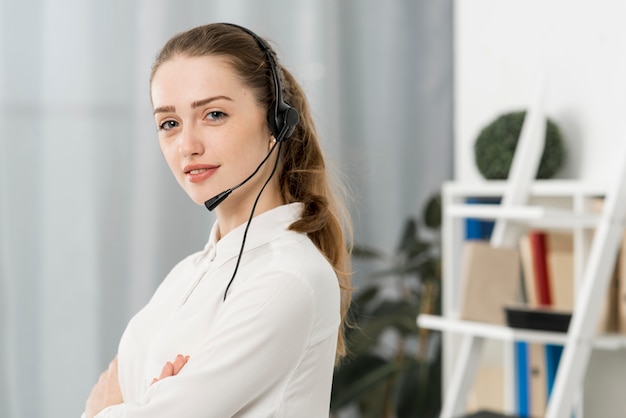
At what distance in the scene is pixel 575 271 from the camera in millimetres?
2053

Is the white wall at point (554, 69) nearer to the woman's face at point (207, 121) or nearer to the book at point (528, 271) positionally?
the book at point (528, 271)

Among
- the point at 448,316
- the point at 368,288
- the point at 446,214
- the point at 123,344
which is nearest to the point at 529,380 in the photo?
the point at 448,316

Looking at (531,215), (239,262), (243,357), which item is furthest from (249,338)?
(531,215)

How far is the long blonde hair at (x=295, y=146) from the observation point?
1.01 metres

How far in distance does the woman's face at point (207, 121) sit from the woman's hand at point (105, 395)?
10.4 inches

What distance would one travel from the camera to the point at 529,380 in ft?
6.97

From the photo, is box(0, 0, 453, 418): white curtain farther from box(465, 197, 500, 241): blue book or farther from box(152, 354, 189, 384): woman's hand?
box(152, 354, 189, 384): woman's hand

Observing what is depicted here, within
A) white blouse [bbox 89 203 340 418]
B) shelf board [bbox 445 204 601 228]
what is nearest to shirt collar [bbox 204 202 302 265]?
white blouse [bbox 89 203 340 418]

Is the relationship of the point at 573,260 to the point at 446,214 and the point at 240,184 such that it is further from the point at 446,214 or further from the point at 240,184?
the point at 240,184

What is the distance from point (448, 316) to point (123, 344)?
4.45 feet

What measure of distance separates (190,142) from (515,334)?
1.26 metres

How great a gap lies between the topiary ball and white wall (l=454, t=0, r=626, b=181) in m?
0.07

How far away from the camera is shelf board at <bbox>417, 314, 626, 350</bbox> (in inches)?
75.3

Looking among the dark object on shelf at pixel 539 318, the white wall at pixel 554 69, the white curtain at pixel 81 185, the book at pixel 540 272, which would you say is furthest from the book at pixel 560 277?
the white curtain at pixel 81 185
